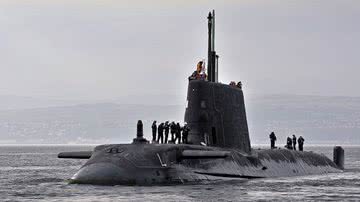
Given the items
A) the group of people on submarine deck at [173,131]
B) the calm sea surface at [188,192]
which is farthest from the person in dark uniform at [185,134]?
the calm sea surface at [188,192]

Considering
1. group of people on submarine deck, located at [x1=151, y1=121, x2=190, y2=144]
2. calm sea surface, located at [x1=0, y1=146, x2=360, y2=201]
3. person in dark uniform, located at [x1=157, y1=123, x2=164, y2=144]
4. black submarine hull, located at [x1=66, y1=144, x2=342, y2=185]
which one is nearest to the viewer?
calm sea surface, located at [x1=0, y1=146, x2=360, y2=201]

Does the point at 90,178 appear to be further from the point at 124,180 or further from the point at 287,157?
the point at 287,157

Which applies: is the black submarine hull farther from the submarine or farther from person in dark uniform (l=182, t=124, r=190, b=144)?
person in dark uniform (l=182, t=124, r=190, b=144)

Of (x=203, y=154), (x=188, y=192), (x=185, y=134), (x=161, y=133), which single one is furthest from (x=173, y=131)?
(x=188, y=192)

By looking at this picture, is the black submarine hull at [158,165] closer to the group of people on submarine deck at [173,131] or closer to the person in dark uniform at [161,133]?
the group of people on submarine deck at [173,131]

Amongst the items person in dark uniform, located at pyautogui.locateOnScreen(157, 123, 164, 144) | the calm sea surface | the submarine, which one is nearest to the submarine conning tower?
the submarine

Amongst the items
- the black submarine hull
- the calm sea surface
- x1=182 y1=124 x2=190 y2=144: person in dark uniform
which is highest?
x1=182 y1=124 x2=190 y2=144: person in dark uniform

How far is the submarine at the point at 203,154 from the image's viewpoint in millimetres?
32969

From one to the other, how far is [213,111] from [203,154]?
5.74 meters

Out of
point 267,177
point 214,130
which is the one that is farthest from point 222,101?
point 267,177

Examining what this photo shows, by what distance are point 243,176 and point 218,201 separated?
399 inches

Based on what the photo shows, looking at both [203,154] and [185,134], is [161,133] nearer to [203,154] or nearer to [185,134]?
[185,134]

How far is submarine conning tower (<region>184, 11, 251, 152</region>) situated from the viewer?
39.0m

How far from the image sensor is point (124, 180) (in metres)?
32.5
